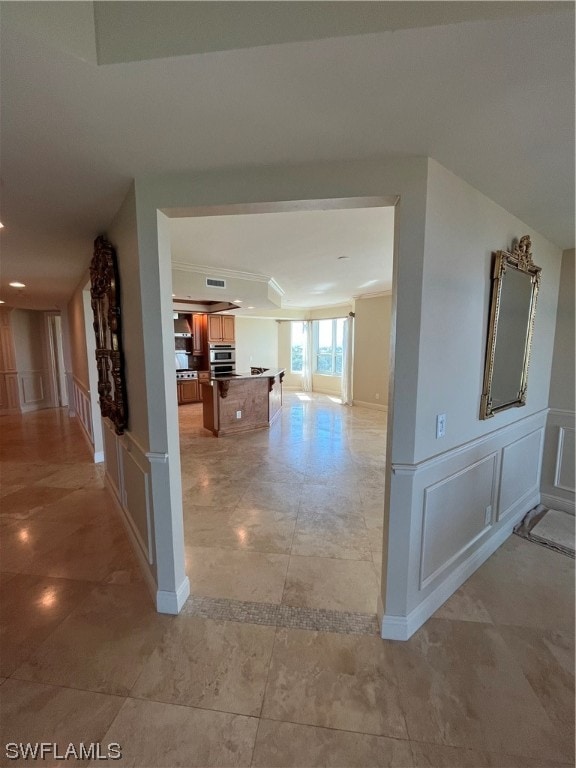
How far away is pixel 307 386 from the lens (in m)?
9.59

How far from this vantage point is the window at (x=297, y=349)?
966 centimetres

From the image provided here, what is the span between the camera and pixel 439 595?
183 cm

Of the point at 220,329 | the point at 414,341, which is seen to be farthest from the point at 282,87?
the point at 220,329

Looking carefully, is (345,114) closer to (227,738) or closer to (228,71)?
(228,71)

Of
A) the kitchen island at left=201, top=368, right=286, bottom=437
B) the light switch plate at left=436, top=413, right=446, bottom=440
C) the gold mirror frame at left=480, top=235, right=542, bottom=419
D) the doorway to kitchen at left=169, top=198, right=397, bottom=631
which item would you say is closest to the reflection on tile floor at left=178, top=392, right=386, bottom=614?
the doorway to kitchen at left=169, top=198, right=397, bottom=631

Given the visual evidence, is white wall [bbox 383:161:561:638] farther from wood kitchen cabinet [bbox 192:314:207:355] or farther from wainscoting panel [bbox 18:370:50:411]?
wainscoting panel [bbox 18:370:50:411]

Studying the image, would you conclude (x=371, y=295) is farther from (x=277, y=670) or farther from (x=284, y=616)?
(x=277, y=670)

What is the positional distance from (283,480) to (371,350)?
452cm

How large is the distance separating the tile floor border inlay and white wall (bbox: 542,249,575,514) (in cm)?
226

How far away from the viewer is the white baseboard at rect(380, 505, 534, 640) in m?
1.63

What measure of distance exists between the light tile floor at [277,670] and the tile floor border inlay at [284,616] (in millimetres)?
39

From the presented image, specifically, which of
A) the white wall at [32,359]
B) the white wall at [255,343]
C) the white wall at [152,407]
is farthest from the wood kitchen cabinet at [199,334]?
the white wall at [152,407]

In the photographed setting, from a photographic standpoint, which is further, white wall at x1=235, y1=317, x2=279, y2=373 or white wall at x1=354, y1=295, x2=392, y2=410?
white wall at x1=235, y1=317, x2=279, y2=373

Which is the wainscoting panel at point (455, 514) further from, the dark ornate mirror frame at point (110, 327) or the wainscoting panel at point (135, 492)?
the dark ornate mirror frame at point (110, 327)
